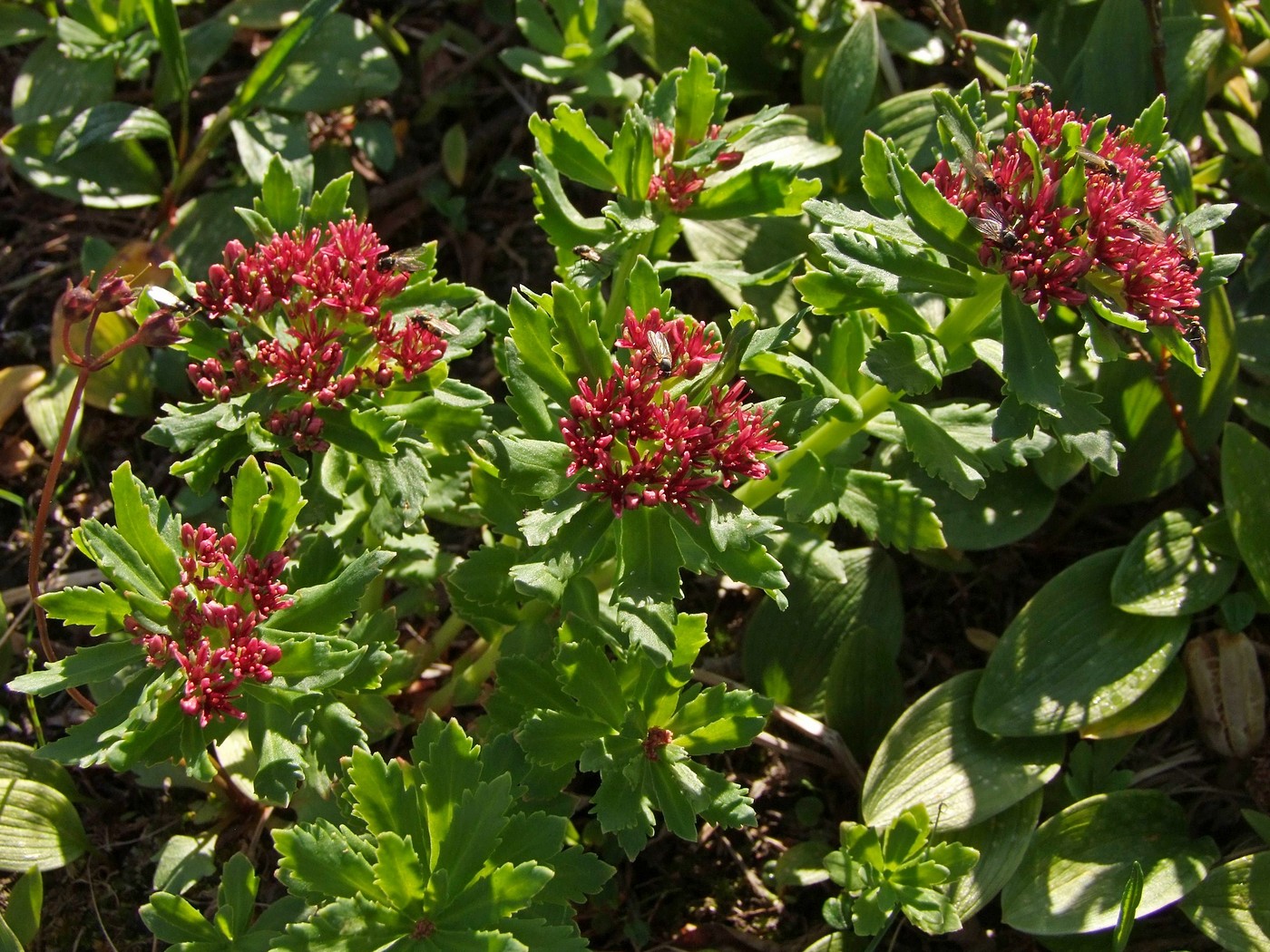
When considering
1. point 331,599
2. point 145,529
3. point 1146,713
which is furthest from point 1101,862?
point 145,529

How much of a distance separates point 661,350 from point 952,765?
1.79 meters

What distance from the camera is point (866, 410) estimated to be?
10.5 ft

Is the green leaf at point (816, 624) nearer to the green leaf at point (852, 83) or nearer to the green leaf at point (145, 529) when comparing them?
the green leaf at point (852, 83)

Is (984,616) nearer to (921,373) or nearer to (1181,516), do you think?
(1181,516)

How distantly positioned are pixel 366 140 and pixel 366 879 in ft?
10.5

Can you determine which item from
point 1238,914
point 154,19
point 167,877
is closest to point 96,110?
point 154,19

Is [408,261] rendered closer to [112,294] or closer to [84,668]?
[112,294]

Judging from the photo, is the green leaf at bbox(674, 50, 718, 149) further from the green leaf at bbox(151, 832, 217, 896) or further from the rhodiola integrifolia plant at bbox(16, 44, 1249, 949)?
the green leaf at bbox(151, 832, 217, 896)

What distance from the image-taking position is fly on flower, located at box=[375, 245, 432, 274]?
10.1 ft

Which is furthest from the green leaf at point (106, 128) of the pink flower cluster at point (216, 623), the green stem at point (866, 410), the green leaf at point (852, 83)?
the green stem at point (866, 410)

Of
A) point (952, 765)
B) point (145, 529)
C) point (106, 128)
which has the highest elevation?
point (106, 128)

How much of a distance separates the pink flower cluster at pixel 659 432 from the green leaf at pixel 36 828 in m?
2.22

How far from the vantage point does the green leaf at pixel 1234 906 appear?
325 centimetres

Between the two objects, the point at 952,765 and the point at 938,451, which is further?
the point at 952,765
